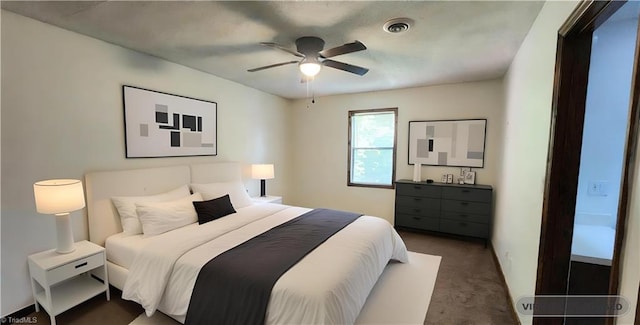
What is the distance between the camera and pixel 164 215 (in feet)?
8.57

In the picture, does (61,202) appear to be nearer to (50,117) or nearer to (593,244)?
(50,117)

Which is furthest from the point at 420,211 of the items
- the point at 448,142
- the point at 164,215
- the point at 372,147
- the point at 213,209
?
the point at 164,215

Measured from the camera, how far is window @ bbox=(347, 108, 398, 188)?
184 inches

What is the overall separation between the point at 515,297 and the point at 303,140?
4.04 m

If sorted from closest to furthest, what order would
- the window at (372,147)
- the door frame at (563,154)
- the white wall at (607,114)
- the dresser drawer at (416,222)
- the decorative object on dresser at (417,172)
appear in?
the door frame at (563,154) < the white wall at (607,114) < the dresser drawer at (416,222) < the decorative object on dresser at (417,172) < the window at (372,147)

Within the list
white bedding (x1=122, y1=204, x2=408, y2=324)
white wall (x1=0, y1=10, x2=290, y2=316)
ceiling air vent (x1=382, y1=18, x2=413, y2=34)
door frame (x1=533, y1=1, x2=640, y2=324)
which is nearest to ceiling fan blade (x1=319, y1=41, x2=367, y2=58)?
ceiling air vent (x1=382, y1=18, x2=413, y2=34)

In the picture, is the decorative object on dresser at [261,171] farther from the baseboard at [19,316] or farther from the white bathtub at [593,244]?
the white bathtub at [593,244]

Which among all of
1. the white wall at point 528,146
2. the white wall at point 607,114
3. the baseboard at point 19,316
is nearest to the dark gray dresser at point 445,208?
the white wall at point 528,146

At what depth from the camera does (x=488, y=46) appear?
2.61 meters

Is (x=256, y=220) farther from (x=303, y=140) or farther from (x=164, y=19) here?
(x=303, y=140)

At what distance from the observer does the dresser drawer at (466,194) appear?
3.73 meters

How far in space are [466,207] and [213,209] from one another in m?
3.37

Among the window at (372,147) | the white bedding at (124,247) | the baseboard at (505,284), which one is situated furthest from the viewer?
the window at (372,147)

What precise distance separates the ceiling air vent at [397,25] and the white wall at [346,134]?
231 cm
